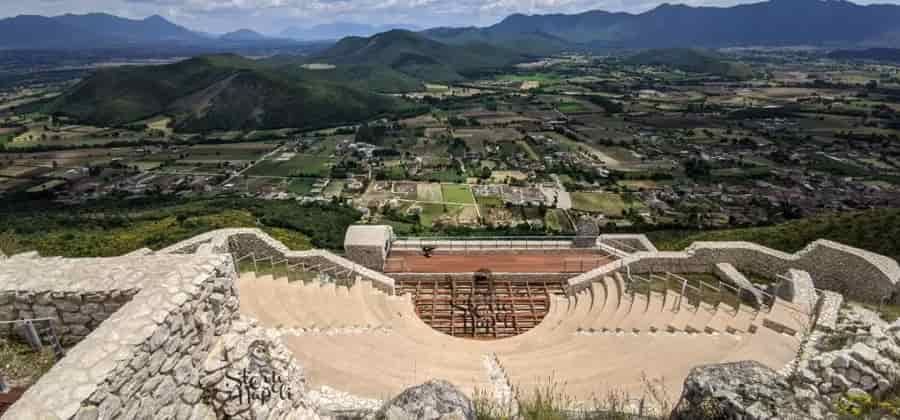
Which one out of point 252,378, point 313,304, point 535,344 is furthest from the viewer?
point 313,304

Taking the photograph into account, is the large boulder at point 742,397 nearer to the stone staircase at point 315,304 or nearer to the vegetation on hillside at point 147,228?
the stone staircase at point 315,304

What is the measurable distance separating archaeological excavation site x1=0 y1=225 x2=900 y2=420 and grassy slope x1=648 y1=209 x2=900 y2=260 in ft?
12.5

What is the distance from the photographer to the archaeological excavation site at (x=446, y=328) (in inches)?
240

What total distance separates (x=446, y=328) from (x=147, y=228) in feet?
84.2

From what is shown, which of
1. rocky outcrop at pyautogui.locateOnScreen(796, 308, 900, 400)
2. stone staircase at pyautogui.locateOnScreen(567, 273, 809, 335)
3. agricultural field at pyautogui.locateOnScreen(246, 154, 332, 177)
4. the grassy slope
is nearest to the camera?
rocky outcrop at pyautogui.locateOnScreen(796, 308, 900, 400)

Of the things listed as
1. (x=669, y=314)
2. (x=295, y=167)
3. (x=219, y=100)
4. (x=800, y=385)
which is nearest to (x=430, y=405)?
(x=800, y=385)

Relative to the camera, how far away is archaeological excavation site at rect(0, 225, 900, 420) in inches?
240

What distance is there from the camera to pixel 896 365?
7566 millimetres

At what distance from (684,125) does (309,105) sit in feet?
388

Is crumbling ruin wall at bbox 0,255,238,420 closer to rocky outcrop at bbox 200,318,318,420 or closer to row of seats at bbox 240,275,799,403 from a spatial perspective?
rocky outcrop at bbox 200,318,318,420

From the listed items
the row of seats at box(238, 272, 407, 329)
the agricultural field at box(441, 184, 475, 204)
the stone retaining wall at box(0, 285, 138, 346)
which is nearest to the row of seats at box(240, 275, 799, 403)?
the row of seats at box(238, 272, 407, 329)

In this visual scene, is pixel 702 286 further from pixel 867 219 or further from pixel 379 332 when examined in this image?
pixel 379 332

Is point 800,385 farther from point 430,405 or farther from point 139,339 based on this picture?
point 139,339

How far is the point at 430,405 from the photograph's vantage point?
6184 mm
